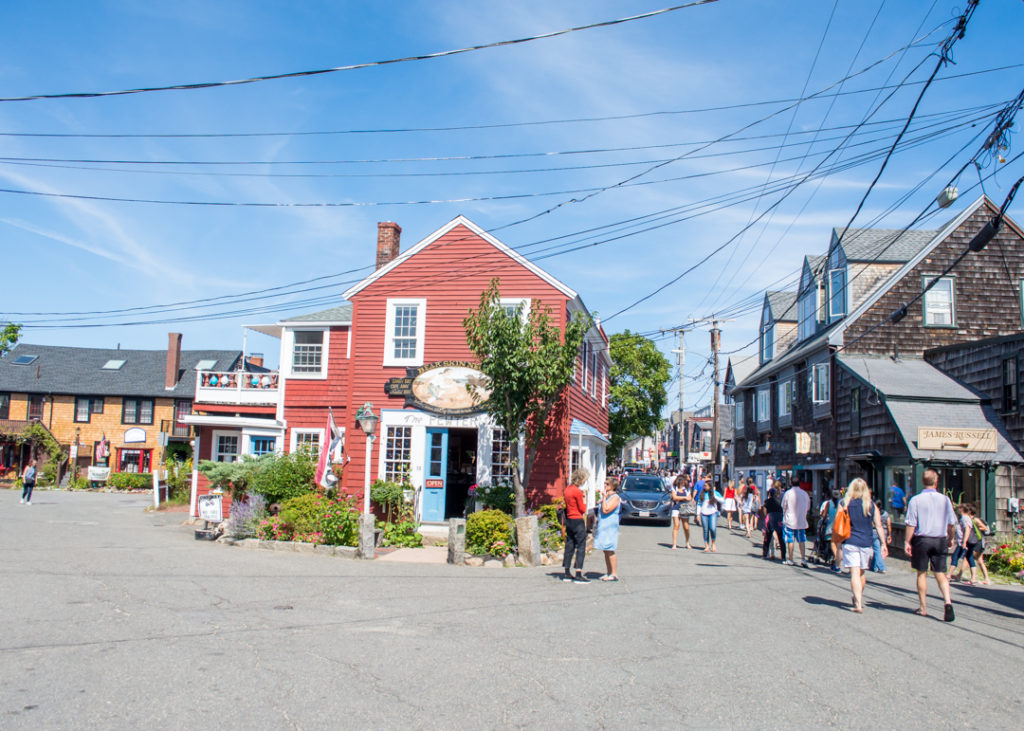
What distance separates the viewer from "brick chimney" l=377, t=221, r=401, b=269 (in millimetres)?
23234

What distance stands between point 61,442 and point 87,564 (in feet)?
135

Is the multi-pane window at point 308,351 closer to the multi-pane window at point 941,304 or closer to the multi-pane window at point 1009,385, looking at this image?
the multi-pane window at point 1009,385

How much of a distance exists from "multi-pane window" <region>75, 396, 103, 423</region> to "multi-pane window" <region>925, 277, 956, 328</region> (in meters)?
45.9

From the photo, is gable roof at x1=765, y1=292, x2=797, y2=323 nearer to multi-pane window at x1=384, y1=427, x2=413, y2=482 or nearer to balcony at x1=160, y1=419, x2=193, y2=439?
multi-pane window at x1=384, y1=427, x2=413, y2=482

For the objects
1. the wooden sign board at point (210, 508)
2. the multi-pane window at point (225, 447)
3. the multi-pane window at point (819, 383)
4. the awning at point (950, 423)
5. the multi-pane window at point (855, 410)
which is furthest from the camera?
the multi-pane window at point (819, 383)

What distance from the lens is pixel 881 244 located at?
2875 cm

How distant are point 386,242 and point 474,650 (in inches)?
677

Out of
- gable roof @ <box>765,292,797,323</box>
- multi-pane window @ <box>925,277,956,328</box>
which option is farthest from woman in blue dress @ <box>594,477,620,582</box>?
gable roof @ <box>765,292,797,323</box>

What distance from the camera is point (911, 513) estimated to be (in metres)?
10.4

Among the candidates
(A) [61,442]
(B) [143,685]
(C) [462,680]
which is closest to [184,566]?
(B) [143,685]

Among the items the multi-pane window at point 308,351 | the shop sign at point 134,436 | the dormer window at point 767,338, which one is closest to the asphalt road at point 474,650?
the multi-pane window at point 308,351

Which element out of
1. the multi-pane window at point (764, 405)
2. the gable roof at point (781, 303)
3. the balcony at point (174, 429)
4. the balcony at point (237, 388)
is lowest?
the balcony at point (174, 429)

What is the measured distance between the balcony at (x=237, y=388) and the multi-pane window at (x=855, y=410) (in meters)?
17.7

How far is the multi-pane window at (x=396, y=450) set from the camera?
67.4 feet
